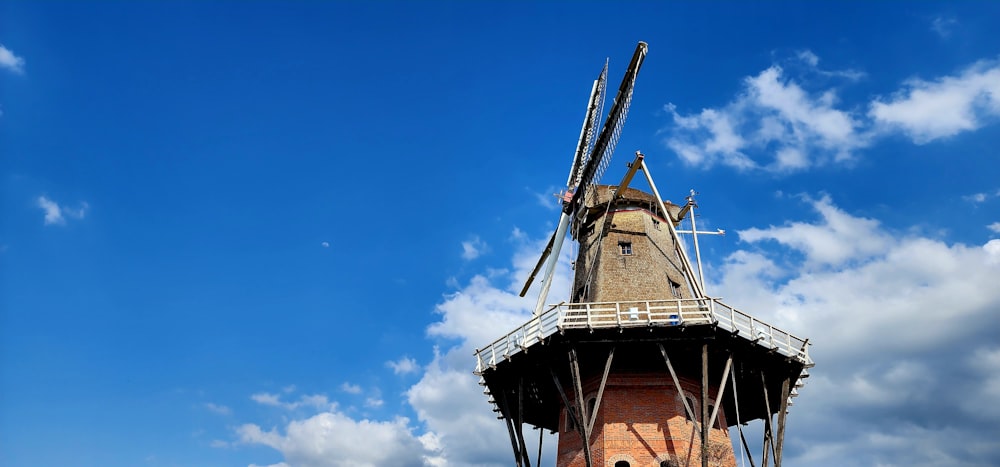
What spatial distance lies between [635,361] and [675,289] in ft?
13.4

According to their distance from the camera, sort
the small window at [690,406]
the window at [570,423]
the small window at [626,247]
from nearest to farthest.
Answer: the small window at [690,406]
the window at [570,423]
the small window at [626,247]

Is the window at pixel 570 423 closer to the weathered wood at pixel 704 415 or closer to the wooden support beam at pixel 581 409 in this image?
the wooden support beam at pixel 581 409

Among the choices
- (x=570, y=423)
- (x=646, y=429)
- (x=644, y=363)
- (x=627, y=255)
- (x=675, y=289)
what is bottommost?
(x=646, y=429)

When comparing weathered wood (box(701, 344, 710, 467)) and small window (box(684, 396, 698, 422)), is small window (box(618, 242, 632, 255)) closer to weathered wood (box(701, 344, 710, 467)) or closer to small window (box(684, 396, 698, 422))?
small window (box(684, 396, 698, 422))

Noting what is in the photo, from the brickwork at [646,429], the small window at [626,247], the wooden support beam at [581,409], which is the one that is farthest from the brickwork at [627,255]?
the wooden support beam at [581,409]

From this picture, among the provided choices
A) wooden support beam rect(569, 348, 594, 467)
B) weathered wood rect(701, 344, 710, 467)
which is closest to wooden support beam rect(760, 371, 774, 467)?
weathered wood rect(701, 344, 710, 467)

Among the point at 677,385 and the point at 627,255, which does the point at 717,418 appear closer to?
the point at 677,385

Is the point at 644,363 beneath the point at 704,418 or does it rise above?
above

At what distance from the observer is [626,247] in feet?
85.0

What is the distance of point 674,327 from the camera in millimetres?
20422

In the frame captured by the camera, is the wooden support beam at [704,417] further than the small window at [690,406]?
No

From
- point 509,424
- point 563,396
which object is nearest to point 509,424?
point 509,424

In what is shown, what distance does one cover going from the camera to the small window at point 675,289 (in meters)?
24.9

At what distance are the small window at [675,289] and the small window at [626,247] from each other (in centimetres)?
171
